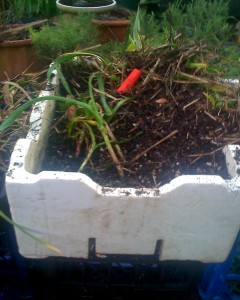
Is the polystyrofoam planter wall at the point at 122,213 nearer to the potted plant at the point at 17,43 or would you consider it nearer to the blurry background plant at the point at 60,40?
the blurry background plant at the point at 60,40

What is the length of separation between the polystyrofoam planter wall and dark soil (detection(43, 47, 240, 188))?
0.08 metres

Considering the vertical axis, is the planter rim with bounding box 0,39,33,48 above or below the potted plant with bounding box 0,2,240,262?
below

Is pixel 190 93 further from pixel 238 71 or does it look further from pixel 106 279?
pixel 106 279

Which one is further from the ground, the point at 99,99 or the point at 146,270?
the point at 99,99

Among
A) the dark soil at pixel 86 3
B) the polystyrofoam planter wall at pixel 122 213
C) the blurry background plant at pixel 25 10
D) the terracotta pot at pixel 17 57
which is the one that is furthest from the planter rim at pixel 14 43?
the polystyrofoam planter wall at pixel 122 213

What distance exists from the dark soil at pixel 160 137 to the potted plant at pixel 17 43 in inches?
29.2

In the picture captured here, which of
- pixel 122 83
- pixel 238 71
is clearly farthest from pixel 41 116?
pixel 238 71

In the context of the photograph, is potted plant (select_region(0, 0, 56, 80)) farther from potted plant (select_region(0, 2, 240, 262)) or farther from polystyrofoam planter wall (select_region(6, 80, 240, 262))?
polystyrofoam planter wall (select_region(6, 80, 240, 262))

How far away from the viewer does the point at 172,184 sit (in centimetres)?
56

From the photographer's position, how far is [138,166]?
70 cm

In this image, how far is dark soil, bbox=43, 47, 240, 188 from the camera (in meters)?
0.69

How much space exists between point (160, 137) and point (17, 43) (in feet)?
3.18

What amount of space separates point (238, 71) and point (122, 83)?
289mm

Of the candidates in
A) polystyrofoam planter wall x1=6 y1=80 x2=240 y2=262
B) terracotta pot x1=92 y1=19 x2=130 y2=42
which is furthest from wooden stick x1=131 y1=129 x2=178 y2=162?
terracotta pot x1=92 y1=19 x2=130 y2=42
